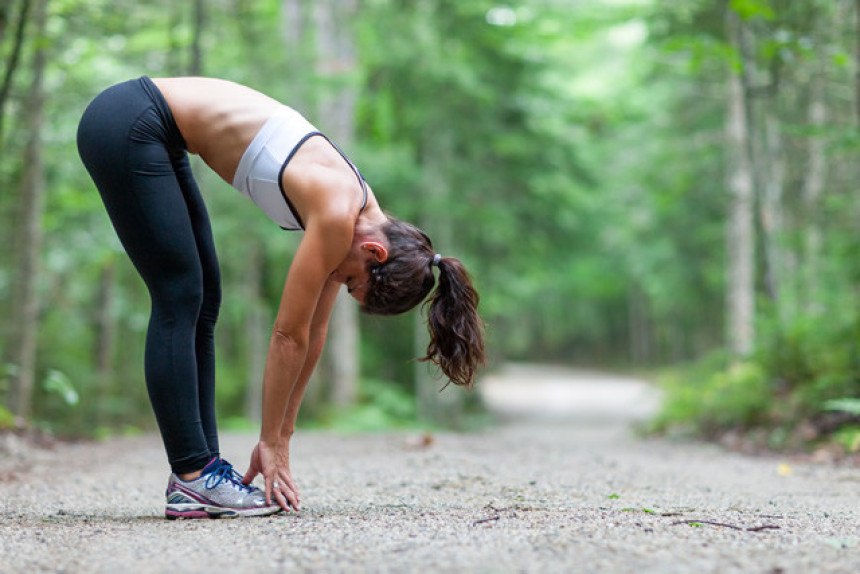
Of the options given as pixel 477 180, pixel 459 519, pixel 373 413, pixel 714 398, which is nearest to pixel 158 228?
pixel 459 519

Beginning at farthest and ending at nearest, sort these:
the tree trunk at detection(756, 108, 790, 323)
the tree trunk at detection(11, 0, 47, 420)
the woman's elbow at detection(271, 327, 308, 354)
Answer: the tree trunk at detection(756, 108, 790, 323) → the tree trunk at detection(11, 0, 47, 420) → the woman's elbow at detection(271, 327, 308, 354)

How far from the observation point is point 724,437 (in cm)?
767

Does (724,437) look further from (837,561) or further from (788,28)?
(837,561)

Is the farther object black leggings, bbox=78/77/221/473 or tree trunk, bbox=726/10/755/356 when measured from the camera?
tree trunk, bbox=726/10/755/356

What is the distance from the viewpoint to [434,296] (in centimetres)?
293

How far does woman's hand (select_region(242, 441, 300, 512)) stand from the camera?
2.70 meters

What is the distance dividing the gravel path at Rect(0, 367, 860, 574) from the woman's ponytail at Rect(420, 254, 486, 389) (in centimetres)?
53

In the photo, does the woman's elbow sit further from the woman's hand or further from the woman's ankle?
the woman's ankle

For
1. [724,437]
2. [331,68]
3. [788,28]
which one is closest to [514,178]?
[331,68]

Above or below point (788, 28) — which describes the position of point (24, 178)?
below

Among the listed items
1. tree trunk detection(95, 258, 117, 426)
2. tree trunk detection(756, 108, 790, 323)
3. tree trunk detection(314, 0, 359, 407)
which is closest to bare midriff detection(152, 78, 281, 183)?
tree trunk detection(756, 108, 790, 323)

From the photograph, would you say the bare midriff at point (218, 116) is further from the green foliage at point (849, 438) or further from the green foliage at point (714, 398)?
the green foliage at point (714, 398)

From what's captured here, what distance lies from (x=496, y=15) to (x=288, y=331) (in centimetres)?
1231

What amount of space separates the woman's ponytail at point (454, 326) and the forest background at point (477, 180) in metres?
3.61
